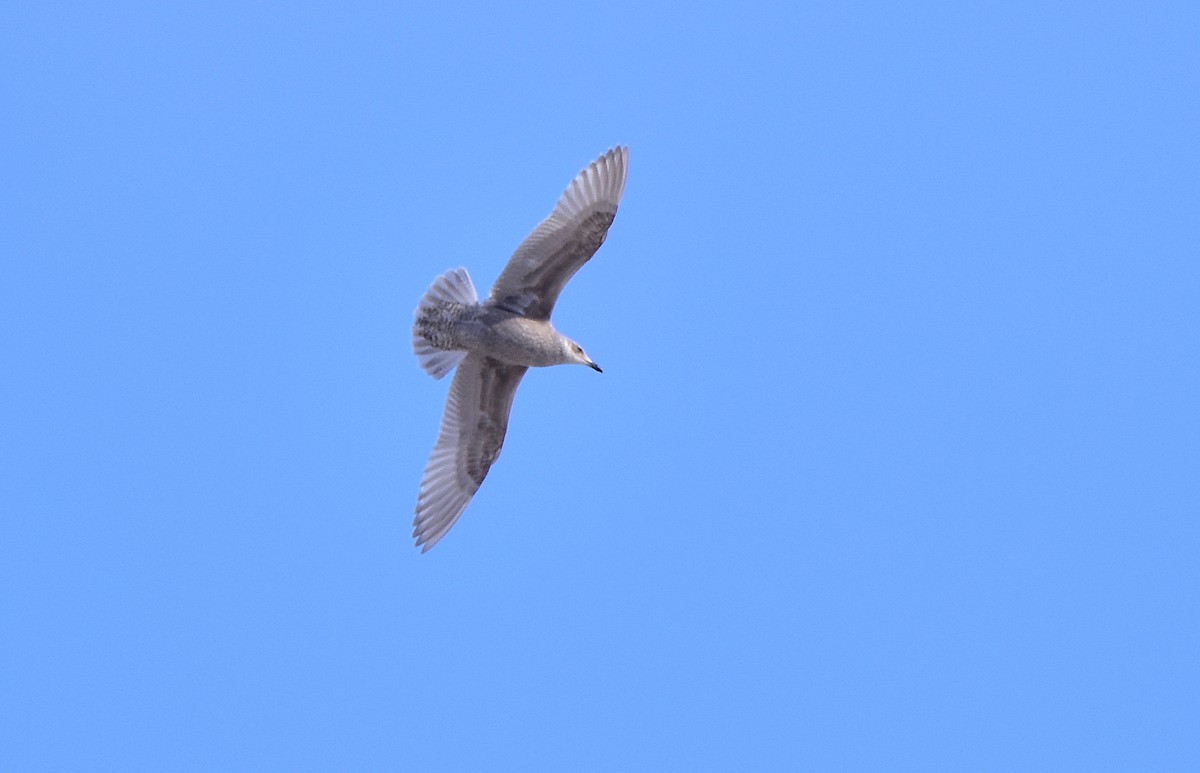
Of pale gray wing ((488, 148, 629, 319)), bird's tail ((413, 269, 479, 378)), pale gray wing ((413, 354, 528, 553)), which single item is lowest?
pale gray wing ((413, 354, 528, 553))

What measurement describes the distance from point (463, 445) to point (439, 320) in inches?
51.3

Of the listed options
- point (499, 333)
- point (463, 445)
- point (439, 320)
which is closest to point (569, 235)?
point (499, 333)

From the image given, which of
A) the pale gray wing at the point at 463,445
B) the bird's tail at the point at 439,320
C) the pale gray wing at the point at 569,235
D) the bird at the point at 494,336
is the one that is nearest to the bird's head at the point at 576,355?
the bird at the point at 494,336

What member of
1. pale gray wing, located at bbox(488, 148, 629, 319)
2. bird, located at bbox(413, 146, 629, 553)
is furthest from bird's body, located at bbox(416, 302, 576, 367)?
pale gray wing, located at bbox(488, 148, 629, 319)

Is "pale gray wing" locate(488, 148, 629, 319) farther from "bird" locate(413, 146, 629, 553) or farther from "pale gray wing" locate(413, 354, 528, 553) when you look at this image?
"pale gray wing" locate(413, 354, 528, 553)

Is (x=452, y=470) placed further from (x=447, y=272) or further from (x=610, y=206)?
(x=610, y=206)

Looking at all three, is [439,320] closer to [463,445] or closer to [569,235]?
[463,445]

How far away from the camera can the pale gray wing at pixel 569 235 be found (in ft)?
43.9

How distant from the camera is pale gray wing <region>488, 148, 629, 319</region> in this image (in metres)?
13.4

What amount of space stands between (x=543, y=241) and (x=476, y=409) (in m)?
1.89

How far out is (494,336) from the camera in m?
13.6

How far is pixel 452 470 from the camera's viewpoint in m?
14.6

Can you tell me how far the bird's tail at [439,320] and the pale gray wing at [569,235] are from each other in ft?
1.28

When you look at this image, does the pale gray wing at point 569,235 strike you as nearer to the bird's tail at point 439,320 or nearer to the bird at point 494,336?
the bird at point 494,336
